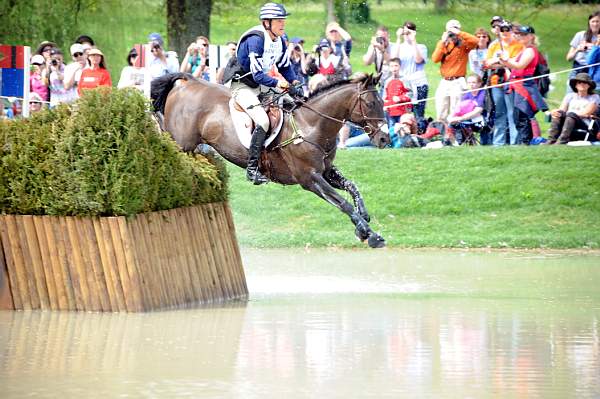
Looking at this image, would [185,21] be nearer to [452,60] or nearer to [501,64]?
[452,60]

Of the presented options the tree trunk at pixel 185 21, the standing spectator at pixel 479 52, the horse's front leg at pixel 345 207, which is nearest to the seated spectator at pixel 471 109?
the standing spectator at pixel 479 52

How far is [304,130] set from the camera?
15.9 meters

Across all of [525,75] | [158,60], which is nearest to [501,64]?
[525,75]

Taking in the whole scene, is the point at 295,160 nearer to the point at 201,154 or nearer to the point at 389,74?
the point at 201,154

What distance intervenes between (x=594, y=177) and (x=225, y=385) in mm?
13432

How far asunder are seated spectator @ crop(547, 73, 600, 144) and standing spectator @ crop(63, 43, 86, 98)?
8832mm

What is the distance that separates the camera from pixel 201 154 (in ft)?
52.1

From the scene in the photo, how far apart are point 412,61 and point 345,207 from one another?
30.7 ft

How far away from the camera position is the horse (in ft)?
51.1

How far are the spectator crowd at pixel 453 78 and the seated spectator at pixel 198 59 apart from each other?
27mm

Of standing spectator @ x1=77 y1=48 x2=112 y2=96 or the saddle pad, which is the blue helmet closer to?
the saddle pad

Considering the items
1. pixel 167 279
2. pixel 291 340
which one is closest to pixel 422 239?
pixel 167 279

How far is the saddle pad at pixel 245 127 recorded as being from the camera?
16.0 m

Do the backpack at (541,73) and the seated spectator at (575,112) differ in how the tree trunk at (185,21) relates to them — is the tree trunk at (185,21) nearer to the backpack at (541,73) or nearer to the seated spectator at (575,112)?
the backpack at (541,73)
